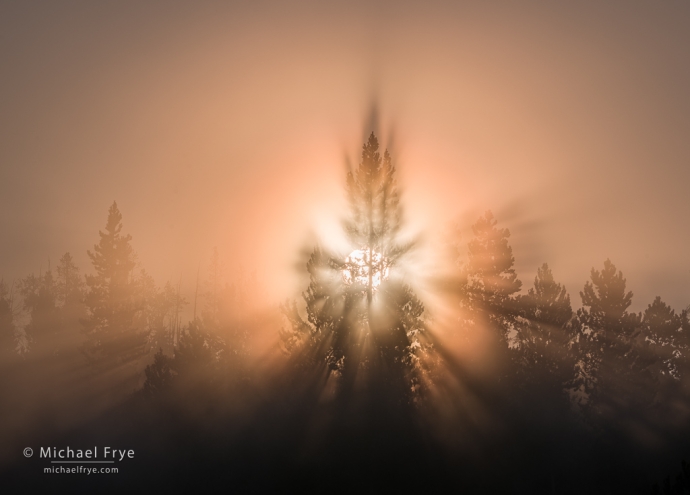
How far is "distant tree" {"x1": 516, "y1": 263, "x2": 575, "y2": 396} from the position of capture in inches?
1603

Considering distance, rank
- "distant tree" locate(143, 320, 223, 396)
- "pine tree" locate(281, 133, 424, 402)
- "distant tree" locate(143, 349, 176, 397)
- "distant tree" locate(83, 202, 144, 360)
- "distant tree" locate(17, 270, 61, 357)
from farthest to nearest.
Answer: "distant tree" locate(17, 270, 61, 357), "distant tree" locate(83, 202, 144, 360), "distant tree" locate(143, 349, 176, 397), "distant tree" locate(143, 320, 223, 396), "pine tree" locate(281, 133, 424, 402)

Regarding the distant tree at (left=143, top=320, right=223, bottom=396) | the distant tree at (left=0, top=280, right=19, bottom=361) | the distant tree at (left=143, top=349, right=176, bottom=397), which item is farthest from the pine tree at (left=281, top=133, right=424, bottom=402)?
the distant tree at (left=0, top=280, right=19, bottom=361)

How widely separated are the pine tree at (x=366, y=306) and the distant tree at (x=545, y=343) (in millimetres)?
11290

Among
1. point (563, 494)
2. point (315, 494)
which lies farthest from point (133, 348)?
point (563, 494)

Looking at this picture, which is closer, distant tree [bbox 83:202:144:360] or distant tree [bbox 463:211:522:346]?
distant tree [bbox 463:211:522:346]

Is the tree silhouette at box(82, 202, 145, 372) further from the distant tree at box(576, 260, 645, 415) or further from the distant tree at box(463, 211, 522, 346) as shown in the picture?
the distant tree at box(576, 260, 645, 415)

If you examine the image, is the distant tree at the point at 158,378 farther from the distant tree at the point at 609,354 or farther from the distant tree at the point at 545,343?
the distant tree at the point at 609,354

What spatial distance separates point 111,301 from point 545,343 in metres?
41.6

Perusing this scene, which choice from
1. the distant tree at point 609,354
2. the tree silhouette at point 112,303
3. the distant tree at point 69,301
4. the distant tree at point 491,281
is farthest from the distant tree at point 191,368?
the distant tree at point 609,354

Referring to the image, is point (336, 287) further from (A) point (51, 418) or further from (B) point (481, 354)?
(A) point (51, 418)

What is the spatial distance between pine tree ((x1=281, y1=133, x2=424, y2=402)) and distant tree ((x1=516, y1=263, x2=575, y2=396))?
1129cm

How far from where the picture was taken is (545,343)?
4094cm

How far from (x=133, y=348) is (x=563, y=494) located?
41.8 meters

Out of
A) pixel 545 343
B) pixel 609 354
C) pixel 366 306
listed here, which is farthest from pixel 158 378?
pixel 609 354
